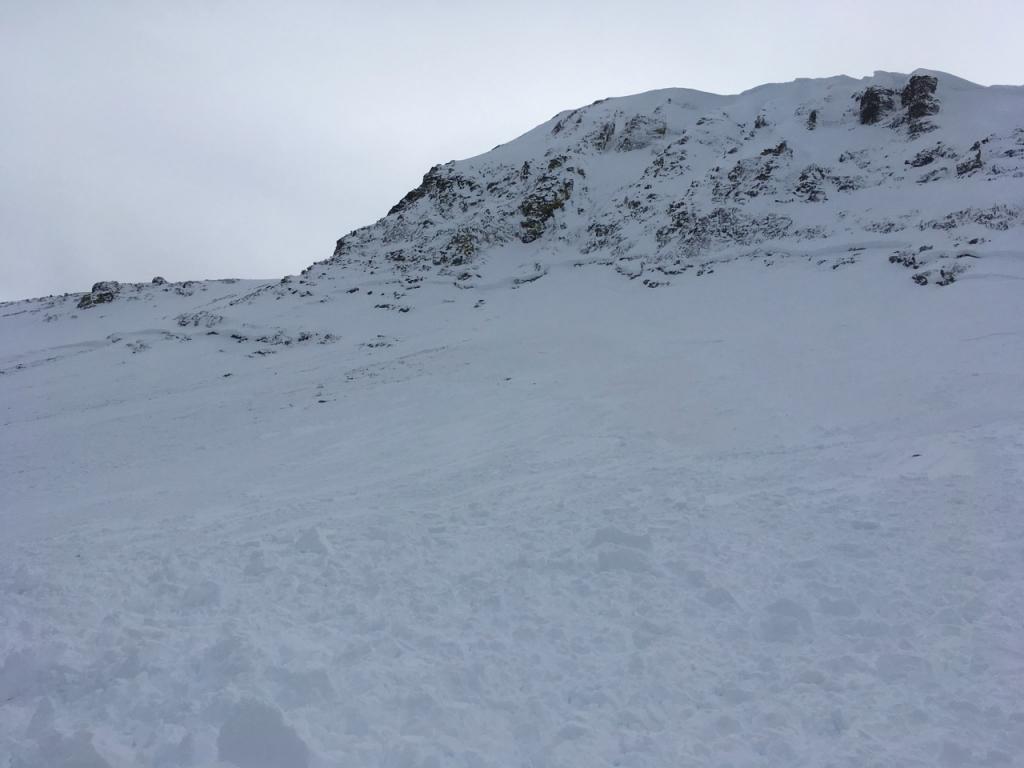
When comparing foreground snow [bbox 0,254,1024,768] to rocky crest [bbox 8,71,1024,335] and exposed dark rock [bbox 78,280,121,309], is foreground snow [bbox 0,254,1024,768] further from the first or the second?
exposed dark rock [bbox 78,280,121,309]

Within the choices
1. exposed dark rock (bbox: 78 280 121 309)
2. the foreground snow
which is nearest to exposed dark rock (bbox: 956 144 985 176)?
the foreground snow

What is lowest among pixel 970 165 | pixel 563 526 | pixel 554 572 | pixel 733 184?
pixel 554 572

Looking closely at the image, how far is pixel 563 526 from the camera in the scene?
9.66 m

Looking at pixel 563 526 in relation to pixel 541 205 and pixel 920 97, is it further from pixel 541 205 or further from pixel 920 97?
pixel 920 97

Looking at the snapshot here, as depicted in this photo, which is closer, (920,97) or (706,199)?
(706,199)

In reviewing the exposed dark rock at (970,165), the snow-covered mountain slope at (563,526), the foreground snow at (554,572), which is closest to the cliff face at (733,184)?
the exposed dark rock at (970,165)

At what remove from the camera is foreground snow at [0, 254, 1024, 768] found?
18.5 feet

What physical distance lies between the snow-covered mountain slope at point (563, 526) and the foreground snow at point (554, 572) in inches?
1.7

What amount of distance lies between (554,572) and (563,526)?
51.9 inches

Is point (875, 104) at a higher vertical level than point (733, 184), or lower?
higher

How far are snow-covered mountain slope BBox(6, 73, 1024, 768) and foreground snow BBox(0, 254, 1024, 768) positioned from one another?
0.15 feet

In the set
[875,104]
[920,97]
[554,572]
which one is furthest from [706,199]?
[554,572]

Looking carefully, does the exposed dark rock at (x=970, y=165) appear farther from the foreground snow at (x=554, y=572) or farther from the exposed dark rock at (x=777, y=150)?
the foreground snow at (x=554, y=572)

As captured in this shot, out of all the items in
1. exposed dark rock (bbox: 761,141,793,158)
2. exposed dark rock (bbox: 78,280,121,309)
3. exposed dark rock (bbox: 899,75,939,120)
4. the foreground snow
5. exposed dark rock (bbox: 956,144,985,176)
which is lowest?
the foreground snow
